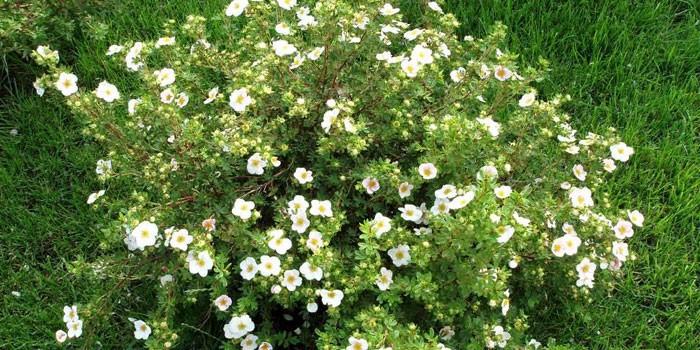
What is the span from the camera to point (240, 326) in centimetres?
209

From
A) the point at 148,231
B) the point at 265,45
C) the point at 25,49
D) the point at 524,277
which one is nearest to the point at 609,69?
the point at 524,277

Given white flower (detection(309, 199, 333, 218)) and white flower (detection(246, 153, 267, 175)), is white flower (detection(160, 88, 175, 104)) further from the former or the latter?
white flower (detection(309, 199, 333, 218))

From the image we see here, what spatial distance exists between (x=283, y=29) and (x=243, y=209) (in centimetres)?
62

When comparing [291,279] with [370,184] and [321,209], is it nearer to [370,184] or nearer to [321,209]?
[321,209]

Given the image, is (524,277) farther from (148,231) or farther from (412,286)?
(148,231)

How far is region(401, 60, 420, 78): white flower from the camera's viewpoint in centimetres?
226

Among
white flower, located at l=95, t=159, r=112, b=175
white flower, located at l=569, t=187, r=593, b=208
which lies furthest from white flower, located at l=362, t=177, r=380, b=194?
white flower, located at l=95, t=159, r=112, b=175

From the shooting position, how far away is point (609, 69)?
3.26 metres

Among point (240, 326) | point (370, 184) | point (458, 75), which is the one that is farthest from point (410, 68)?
point (240, 326)

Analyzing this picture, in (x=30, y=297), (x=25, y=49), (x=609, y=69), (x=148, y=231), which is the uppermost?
(x=148, y=231)

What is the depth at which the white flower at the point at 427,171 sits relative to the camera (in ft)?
6.91

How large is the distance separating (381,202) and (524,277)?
0.49m

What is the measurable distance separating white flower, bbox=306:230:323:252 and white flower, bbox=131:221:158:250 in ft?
1.43

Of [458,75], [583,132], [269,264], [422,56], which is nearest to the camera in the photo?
[269,264]
